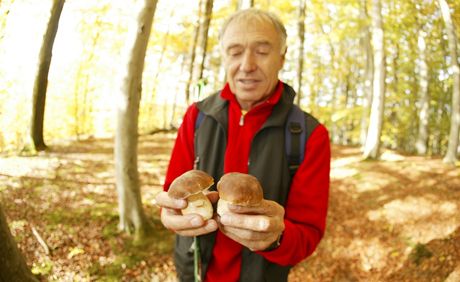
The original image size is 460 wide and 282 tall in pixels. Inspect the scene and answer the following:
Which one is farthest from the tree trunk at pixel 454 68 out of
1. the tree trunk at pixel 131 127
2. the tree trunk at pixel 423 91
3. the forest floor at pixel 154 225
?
the tree trunk at pixel 131 127

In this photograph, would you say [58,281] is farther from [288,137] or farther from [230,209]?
[288,137]

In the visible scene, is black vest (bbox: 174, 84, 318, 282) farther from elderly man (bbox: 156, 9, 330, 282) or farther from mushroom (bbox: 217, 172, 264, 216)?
mushroom (bbox: 217, 172, 264, 216)

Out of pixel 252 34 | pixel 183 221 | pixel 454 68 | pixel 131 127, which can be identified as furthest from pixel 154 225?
pixel 454 68

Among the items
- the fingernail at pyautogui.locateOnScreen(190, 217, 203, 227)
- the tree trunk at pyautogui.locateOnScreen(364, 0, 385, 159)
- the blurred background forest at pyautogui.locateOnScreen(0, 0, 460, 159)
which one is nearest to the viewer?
the fingernail at pyautogui.locateOnScreen(190, 217, 203, 227)

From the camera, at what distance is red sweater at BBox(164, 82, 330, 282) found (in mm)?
2148

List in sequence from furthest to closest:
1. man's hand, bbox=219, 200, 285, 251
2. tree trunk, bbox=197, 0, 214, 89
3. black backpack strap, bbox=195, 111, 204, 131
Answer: tree trunk, bbox=197, 0, 214, 89 → black backpack strap, bbox=195, 111, 204, 131 → man's hand, bbox=219, 200, 285, 251

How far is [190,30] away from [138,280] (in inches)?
697

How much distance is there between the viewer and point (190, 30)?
19453 millimetres

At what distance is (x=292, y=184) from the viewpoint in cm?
231

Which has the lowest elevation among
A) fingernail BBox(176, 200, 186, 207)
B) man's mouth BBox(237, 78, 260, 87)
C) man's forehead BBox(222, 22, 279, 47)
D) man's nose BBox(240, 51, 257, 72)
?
fingernail BBox(176, 200, 186, 207)


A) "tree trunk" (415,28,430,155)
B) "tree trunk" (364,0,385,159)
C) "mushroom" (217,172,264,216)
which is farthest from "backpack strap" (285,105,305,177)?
"tree trunk" (415,28,430,155)

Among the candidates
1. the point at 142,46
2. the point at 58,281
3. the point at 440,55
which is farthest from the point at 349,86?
the point at 58,281

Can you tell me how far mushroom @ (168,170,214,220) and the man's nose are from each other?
941 millimetres

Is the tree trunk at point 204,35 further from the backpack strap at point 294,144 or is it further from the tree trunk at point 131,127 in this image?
the backpack strap at point 294,144
